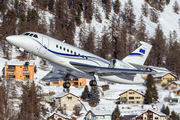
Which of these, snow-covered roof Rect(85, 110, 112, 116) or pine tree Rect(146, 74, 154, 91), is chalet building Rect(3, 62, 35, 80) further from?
pine tree Rect(146, 74, 154, 91)

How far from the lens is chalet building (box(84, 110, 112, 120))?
7412cm

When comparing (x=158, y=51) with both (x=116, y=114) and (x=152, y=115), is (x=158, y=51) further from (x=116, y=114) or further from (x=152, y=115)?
(x=116, y=114)

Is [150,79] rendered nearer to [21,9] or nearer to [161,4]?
[21,9]

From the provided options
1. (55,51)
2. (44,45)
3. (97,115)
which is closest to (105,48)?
(97,115)

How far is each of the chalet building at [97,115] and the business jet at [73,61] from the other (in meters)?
38.1

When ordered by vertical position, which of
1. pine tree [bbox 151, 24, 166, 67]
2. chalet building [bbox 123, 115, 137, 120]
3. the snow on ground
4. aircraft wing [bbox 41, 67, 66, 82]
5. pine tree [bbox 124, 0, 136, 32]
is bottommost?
chalet building [bbox 123, 115, 137, 120]

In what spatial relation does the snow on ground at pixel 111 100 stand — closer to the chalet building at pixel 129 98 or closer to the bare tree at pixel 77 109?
the bare tree at pixel 77 109

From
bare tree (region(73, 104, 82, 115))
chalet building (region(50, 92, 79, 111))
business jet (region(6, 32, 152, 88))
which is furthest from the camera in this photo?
chalet building (region(50, 92, 79, 111))

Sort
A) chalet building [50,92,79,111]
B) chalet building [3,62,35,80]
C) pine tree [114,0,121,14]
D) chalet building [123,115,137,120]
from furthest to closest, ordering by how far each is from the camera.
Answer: pine tree [114,0,121,14]
chalet building [3,62,35,80]
chalet building [50,92,79,111]
chalet building [123,115,137,120]

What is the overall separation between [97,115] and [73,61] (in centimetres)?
4510

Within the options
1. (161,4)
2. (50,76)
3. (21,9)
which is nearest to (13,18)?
(21,9)

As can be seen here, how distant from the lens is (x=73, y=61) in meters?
31.9

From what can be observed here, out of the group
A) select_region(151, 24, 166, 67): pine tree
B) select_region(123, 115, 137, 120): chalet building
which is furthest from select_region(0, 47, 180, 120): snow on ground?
select_region(151, 24, 166, 67): pine tree

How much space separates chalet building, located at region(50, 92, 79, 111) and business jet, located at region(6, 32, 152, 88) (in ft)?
146
